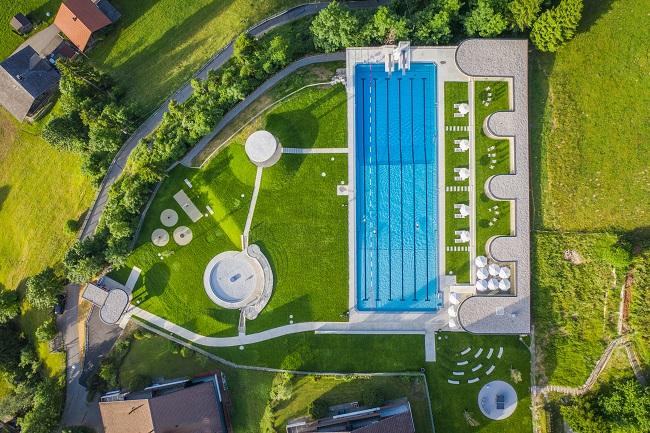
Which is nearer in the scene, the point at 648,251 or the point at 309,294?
the point at 648,251

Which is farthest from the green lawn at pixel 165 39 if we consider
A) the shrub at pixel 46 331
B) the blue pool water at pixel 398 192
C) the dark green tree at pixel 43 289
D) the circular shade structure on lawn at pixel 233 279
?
the shrub at pixel 46 331

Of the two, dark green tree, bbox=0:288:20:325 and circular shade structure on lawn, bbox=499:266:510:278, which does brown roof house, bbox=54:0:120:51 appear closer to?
dark green tree, bbox=0:288:20:325

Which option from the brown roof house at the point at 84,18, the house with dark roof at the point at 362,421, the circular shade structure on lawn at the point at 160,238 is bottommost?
the house with dark roof at the point at 362,421

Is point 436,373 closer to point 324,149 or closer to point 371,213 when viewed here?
point 371,213

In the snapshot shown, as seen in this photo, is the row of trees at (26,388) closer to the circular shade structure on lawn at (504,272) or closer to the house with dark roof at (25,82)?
the house with dark roof at (25,82)

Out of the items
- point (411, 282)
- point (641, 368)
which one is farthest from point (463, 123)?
point (641, 368)
